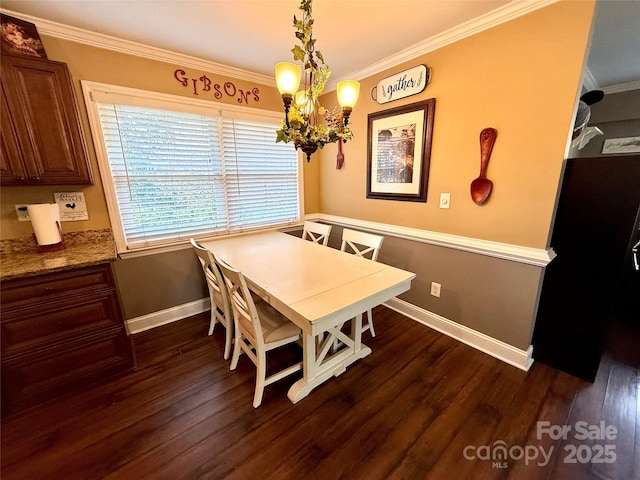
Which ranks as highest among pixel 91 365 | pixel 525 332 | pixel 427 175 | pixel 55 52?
pixel 55 52

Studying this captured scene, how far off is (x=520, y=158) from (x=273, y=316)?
2.02 m

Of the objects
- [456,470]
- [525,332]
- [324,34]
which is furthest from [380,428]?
[324,34]

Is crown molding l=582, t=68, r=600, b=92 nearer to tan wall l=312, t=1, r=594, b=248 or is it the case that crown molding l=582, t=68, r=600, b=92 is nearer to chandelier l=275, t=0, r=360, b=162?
tan wall l=312, t=1, r=594, b=248

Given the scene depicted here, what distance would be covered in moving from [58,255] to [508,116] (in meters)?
3.26

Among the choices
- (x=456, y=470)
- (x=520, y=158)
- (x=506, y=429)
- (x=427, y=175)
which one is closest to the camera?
(x=456, y=470)

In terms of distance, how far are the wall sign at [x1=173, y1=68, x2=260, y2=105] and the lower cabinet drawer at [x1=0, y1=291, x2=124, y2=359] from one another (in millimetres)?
1926

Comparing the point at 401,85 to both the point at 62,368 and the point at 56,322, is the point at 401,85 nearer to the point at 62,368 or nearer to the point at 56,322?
the point at 56,322

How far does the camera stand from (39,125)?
5.41ft

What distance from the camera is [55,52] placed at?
1.80 meters

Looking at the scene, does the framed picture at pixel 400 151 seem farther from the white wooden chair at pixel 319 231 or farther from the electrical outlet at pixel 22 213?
the electrical outlet at pixel 22 213

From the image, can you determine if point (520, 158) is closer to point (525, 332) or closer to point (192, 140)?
point (525, 332)

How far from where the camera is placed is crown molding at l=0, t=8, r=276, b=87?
1730mm

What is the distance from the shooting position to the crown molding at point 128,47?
1730 mm

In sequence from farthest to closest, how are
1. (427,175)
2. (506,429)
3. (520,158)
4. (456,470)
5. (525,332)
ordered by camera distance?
(427,175) < (525,332) < (520,158) < (506,429) < (456,470)
